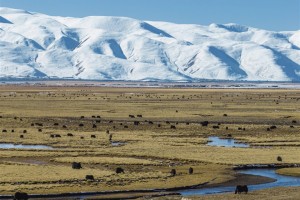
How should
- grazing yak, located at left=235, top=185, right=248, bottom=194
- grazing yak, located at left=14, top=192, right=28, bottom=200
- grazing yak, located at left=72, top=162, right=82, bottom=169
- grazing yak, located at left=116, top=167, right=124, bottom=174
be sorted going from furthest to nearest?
grazing yak, located at left=72, top=162, right=82, bottom=169
grazing yak, located at left=116, top=167, right=124, bottom=174
grazing yak, located at left=235, top=185, right=248, bottom=194
grazing yak, located at left=14, top=192, right=28, bottom=200

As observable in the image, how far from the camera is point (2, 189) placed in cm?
4272

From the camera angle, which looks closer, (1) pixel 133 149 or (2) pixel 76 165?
(2) pixel 76 165

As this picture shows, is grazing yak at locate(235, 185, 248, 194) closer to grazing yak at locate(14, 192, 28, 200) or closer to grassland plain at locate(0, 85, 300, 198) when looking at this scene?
grassland plain at locate(0, 85, 300, 198)

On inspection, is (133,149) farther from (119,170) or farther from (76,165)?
(119,170)

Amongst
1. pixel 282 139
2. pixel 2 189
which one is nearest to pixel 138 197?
pixel 2 189

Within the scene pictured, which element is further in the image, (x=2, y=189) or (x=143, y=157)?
(x=143, y=157)

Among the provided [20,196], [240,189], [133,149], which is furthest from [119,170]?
[133,149]

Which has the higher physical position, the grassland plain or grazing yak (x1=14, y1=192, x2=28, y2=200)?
the grassland plain

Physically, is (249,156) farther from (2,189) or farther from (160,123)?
(160,123)

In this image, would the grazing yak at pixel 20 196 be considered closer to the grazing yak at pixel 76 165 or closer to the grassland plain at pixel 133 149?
the grassland plain at pixel 133 149

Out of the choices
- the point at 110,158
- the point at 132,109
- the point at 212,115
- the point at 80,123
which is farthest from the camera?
the point at 132,109

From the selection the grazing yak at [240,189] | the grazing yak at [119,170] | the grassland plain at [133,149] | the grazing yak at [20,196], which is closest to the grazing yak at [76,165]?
the grassland plain at [133,149]

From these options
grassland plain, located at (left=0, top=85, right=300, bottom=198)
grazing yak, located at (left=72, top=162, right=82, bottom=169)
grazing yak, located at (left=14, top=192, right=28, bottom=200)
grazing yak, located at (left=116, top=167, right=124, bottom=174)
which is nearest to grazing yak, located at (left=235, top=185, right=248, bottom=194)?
grassland plain, located at (left=0, top=85, right=300, bottom=198)

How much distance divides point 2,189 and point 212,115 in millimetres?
75727
